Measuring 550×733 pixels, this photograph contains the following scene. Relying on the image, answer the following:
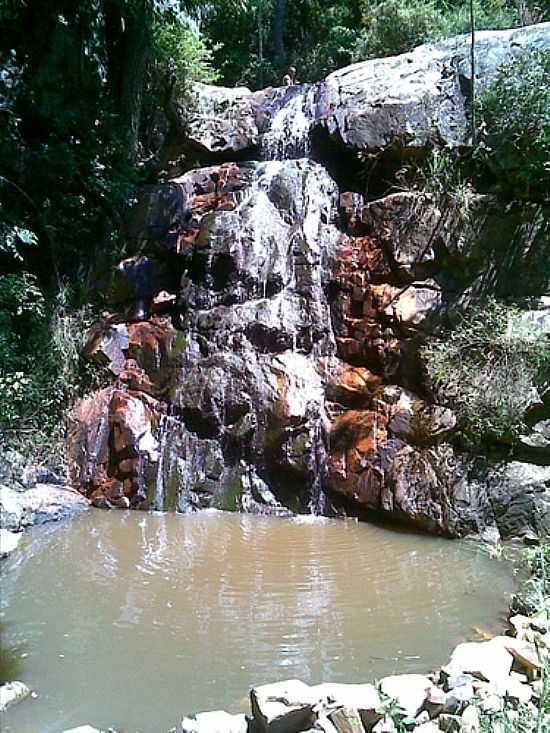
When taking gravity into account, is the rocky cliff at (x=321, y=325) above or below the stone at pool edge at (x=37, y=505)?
above

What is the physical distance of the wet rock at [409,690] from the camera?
2.90m

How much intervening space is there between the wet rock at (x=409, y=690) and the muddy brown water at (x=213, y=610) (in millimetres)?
406

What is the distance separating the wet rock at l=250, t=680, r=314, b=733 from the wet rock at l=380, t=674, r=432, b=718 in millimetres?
328

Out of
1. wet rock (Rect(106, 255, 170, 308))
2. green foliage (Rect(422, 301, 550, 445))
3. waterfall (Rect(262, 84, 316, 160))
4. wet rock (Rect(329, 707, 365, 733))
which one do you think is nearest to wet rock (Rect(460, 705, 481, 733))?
wet rock (Rect(329, 707, 365, 733))

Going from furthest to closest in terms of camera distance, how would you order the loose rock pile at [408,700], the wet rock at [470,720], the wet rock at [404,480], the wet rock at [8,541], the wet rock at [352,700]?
the wet rock at [404,480] < the wet rock at [8,541] < the wet rock at [352,700] < the loose rock pile at [408,700] < the wet rock at [470,720]

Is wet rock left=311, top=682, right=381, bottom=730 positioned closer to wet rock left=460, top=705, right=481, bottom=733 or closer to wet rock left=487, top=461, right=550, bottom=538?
wet rock left=460, top=705, right=481, bottom=733

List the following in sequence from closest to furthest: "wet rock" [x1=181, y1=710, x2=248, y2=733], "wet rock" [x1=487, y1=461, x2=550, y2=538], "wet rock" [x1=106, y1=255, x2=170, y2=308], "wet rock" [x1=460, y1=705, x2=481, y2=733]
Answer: "wet rock" [x1=460, y1=705, x2=481, y2=733]
"wet rock" [x1=181, y1=710, x2=248, y2=733]
"wet rock" [x1=487, y1=461, x2=550, y2=538]
"wet rock" [x1=106, y1=255, x2=170, y2=308]

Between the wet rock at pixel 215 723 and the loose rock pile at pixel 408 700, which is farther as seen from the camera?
the wet rock at pixel 215 723

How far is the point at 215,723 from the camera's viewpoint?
3.01 metres

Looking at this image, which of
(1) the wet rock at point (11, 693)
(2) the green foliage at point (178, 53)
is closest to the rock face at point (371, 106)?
(2) the green foliage at point (178, 53)

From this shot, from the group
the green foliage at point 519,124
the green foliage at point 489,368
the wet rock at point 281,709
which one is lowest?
the wet rock at point 281,709

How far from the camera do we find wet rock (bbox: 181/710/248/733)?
→ 9.70 ft

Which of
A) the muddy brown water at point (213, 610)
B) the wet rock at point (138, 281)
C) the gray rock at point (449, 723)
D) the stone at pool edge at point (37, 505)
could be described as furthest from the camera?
the wet rock at point (138, 281)

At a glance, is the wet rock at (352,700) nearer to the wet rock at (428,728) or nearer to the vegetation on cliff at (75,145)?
the wet rock at (428,728)
